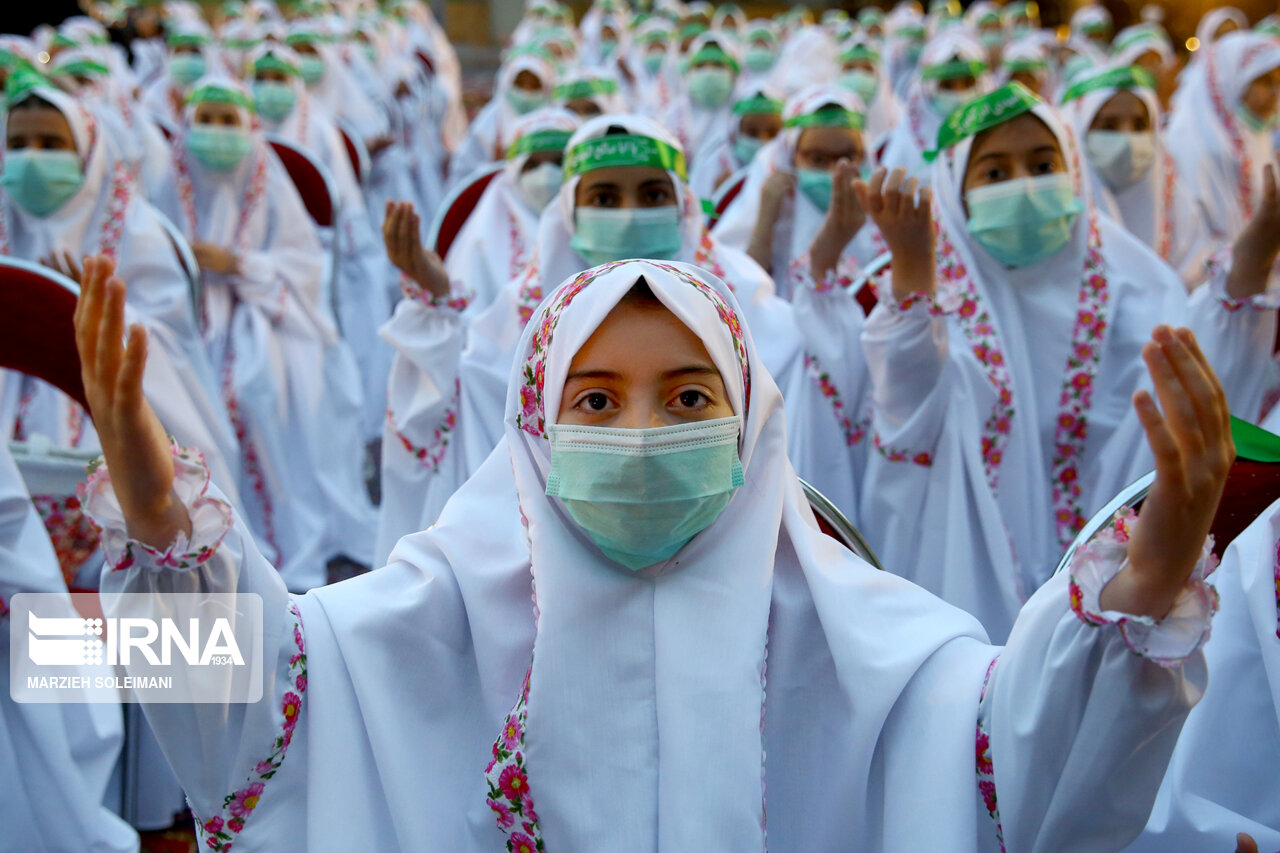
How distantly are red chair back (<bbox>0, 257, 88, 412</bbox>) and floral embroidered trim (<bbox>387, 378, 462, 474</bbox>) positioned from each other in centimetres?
77

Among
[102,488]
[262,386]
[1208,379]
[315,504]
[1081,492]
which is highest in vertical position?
[1208,379]

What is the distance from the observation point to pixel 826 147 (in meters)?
3.75

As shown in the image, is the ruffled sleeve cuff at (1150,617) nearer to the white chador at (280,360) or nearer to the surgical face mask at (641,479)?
the surgical face mask at (641,479)

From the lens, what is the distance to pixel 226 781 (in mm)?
1279

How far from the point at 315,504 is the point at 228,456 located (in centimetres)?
83

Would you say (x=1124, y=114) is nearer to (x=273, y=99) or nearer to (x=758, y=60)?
(x=273, y=99)

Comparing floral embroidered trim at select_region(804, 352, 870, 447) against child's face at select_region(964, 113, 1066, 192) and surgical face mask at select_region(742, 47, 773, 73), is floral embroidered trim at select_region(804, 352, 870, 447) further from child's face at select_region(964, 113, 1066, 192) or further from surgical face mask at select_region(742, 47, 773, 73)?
surgical face mask at select_region(742, 47, 773, 73)

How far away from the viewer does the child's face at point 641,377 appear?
1393 millimetres

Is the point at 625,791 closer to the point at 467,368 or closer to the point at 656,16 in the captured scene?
the point at 467,368

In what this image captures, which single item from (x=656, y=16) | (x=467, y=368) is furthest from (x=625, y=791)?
(x=656, y=16)

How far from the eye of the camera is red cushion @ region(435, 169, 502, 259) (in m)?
4.07

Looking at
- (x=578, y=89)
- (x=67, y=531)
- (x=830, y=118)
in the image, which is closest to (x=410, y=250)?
(x=67, y=531)

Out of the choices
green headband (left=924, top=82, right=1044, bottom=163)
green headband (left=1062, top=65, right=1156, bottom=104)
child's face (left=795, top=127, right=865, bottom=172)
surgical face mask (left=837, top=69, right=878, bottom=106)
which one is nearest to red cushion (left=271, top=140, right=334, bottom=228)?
child's face (left=795, top=127, right=865, bottom=172)

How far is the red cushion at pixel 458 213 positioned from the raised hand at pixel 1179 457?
3256mm
